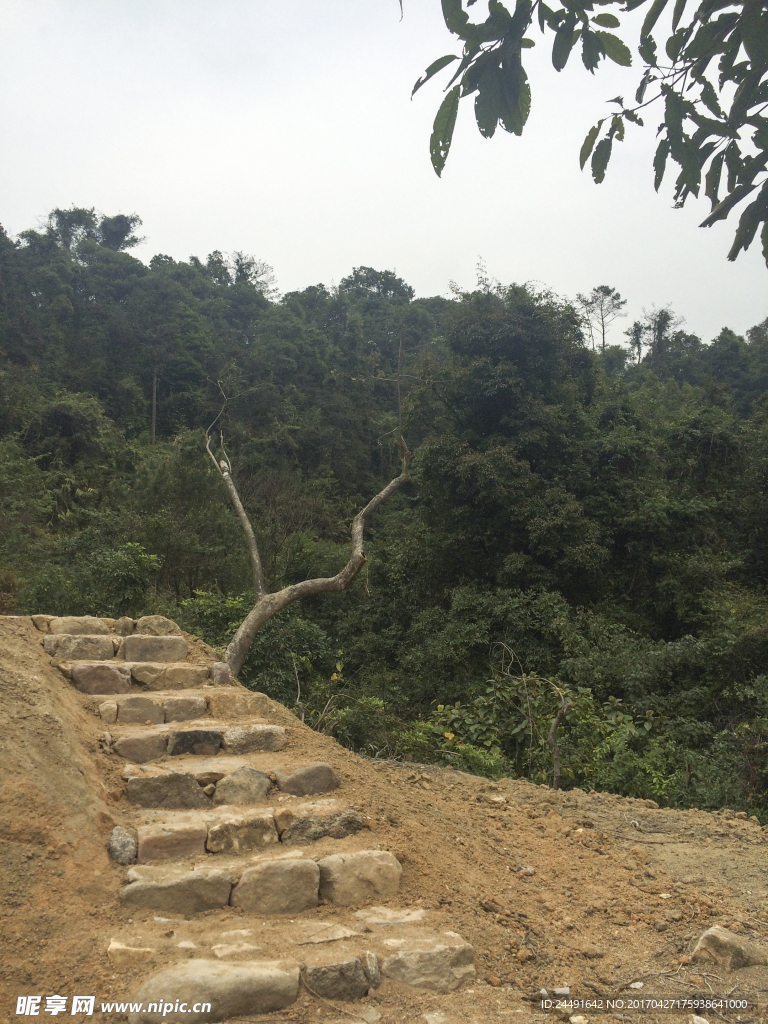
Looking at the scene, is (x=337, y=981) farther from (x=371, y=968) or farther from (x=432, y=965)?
(x=432, y=965)

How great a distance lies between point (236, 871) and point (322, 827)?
44cm

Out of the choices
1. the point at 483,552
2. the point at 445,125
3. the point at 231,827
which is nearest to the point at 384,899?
the point at 231,827

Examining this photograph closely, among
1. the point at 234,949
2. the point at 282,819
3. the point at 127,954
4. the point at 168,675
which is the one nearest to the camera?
the point at 127,954

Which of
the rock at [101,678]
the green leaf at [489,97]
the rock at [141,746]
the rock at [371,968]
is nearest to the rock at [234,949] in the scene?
the rock at [371,968]

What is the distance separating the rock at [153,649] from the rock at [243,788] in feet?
4.55

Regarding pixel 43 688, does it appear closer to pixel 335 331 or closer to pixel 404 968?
pixel 404 968

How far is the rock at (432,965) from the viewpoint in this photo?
2.30 meters

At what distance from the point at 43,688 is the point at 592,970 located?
237cm

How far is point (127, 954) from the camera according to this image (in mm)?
2166

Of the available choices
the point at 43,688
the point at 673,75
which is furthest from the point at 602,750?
the point at 673,75

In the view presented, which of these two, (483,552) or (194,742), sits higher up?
(483,552)

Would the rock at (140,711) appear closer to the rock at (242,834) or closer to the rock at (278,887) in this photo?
the rock at (242,834)

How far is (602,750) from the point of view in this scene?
5727 millimetres

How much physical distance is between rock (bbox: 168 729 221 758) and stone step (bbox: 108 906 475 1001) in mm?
1054
